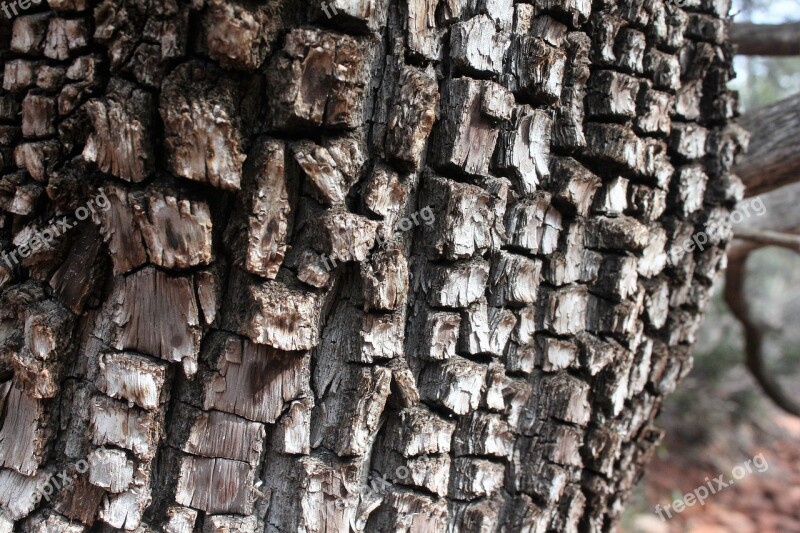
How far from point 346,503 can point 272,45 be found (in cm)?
70

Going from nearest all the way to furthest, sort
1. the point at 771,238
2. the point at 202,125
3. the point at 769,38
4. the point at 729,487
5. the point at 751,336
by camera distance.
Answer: the point at 202,125
the point at 771,238
the point at 769,38
the point at 751,336
the point at 729,487

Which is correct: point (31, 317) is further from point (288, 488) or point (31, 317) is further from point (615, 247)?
point (615, 247)

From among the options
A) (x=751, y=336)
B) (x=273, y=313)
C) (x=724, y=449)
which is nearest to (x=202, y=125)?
(x=273, y=313)

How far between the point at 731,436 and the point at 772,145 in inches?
150

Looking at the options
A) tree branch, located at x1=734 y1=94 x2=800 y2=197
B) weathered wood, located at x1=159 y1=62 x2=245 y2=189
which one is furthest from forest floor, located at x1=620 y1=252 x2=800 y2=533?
weathered wood, located at x1=159 y1=62 x2=245 y2=189

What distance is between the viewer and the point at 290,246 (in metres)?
0.91

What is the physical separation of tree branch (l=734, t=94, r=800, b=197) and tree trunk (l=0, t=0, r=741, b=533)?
74cm

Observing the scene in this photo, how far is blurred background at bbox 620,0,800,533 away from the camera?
12.0 feet

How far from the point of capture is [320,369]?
0.98m

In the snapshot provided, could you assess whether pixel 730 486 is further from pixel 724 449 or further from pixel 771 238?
pixel 771 238

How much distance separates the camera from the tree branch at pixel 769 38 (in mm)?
2367

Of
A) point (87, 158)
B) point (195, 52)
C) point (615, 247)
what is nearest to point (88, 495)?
point (87, 158)

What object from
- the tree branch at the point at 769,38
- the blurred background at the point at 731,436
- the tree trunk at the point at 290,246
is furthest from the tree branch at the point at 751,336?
the tree trunk at the point at 290,246

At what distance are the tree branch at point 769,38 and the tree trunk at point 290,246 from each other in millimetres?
1594
